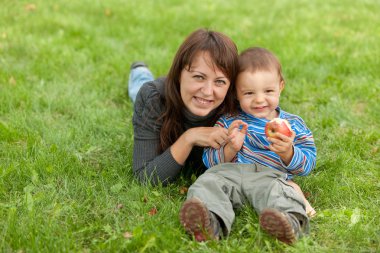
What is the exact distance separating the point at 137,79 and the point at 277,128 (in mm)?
2286

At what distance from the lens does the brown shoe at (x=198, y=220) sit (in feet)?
8.43

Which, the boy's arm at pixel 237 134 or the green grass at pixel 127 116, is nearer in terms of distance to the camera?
the green grass at pixel 127 116

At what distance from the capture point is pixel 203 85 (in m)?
3.07

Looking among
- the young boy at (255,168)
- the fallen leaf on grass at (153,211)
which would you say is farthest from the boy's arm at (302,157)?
the fallen leaf on grass at (153,211)

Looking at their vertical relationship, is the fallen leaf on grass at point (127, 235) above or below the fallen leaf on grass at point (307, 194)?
above

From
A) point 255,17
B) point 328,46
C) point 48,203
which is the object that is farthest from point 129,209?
point 255,17

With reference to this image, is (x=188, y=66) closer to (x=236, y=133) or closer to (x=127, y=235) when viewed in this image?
(x=236, y=133)

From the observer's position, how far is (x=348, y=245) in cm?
263

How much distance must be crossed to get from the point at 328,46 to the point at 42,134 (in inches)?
151

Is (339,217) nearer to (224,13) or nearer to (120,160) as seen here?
(120,160)

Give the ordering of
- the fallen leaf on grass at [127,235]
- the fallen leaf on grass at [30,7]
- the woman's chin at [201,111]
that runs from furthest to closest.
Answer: the fallen leaf on grass at [30,7], the woman's chin at [201,111], the fallen leaf on grass at [127,235]

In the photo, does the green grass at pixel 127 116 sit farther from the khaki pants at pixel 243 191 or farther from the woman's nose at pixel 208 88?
the woman's nose at pixel 208 88

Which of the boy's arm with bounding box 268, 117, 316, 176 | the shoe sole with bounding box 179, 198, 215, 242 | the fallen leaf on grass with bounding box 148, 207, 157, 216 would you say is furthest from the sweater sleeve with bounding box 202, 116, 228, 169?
the shoe sole with bounding box 179, 198, 215, 242

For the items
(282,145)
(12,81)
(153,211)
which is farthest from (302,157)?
(12,81)
